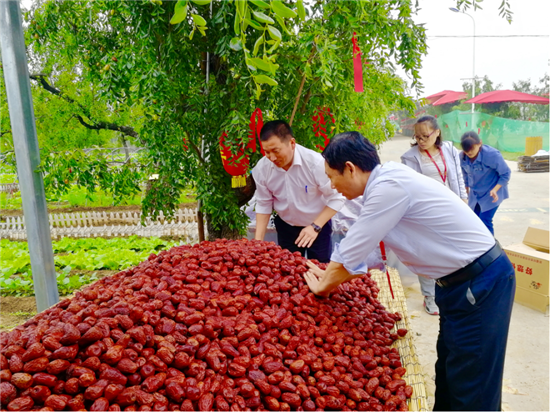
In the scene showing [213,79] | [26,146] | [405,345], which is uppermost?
[213,79]

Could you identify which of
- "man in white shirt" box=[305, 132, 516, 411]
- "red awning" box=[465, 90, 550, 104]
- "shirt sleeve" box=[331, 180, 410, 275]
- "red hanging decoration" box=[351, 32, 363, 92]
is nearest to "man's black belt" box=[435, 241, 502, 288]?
"man in white shirt" box=[305, 132, 516, 411]

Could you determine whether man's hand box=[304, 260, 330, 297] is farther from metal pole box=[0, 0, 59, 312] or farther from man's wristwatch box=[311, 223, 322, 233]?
metal pole box=[0, 0, 59, 312]

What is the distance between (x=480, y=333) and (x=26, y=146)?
2983 mm

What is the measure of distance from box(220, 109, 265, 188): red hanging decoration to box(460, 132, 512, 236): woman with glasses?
280 cm

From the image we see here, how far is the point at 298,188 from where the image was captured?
10.2 ft

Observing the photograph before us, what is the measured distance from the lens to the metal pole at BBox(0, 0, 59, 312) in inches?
102

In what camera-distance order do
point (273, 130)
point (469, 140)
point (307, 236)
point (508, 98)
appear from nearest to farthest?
point (273, 130), point (307, 236), point (469, 140), point (508, 98)

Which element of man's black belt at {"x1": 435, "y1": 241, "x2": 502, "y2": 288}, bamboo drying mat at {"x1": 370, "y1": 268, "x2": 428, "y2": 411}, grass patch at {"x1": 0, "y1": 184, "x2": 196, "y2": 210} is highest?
man's black belt at {"x1": 435, "y1": 241, "x2": 502, "y2": 288}

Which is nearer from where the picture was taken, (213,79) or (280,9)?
(280,9)

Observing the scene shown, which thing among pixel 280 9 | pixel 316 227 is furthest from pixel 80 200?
pixel 280 9

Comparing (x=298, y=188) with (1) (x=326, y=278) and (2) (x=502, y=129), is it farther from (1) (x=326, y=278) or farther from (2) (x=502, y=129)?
(2) (x=502, y=129)

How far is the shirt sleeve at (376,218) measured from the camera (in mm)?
1707

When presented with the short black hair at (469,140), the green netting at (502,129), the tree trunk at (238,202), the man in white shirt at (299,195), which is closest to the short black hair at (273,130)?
the man in white shirt at (299,195)

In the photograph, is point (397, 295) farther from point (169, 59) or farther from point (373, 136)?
point (373, 136)
